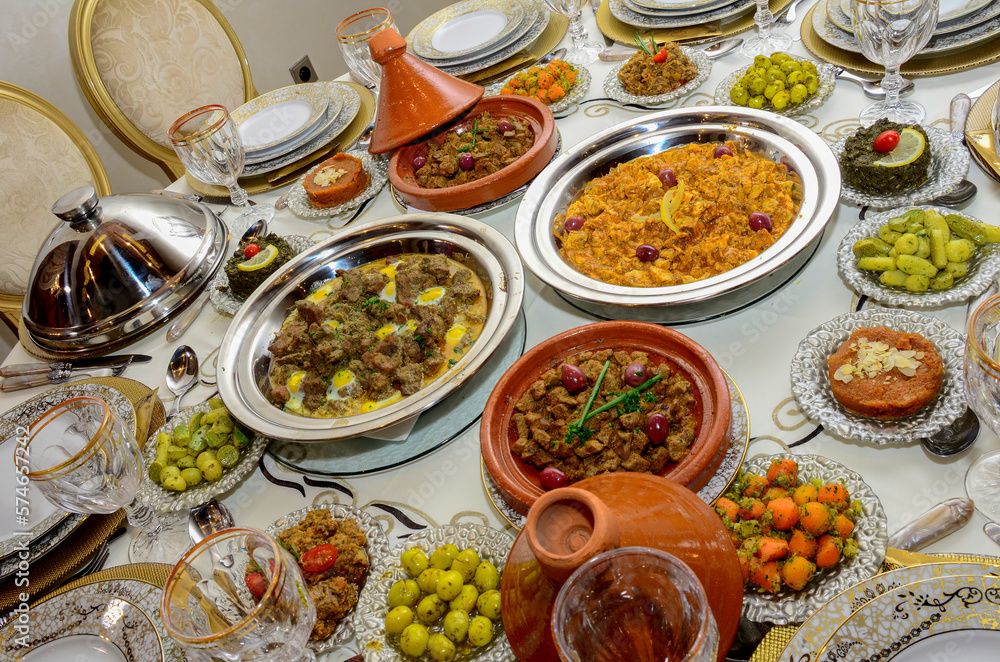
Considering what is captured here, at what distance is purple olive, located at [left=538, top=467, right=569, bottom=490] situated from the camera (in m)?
1.57

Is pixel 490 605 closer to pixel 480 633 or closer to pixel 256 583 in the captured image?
pixel 480 633

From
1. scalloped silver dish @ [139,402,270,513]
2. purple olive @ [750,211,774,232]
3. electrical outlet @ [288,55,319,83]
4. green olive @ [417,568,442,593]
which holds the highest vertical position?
purple olive @ [750,211,774,232]

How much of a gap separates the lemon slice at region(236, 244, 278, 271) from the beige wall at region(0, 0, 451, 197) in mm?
3662

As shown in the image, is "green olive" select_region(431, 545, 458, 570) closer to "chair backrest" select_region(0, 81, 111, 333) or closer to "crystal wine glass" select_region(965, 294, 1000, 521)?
"crystal wine glass" select_region(965, 294, 1000, 521)

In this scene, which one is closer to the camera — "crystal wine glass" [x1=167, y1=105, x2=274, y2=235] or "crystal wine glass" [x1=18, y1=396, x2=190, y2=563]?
"crystal wine glass" [x1=18, y1=396, x2=190, y2=563]

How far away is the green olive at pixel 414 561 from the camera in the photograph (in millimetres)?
1479

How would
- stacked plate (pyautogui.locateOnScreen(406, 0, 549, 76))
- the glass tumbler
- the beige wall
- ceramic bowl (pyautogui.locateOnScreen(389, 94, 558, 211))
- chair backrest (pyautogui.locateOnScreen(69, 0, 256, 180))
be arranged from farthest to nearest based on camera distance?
the beige wall < chair backrest (pyautogui.locateOnScreen(69, 0, 256, 180)) < stacked plate (pyautogui.locateOnScreen(406, 0, 549, 76)) < ceramic bowl (pyautogui.locateOnScreen(389, 94, 558, 211)) < the glass tumbler

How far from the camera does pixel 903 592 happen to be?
1.12 m

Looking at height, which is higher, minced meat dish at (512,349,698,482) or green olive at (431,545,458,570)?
minced meat dish at (512,349,698,482)

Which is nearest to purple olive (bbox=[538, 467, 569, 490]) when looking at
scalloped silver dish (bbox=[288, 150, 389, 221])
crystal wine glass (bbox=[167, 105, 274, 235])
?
scalloped silver dish (bbox=[288, 150, 389, 221])

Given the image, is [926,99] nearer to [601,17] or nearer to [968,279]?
[968,279]

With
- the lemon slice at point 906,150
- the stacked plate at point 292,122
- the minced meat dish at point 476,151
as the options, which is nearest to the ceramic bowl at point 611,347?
the lemon slice at point 906,150

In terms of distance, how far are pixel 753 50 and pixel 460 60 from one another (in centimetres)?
132

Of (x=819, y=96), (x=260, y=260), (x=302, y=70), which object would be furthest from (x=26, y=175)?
(x=819, y=96)
